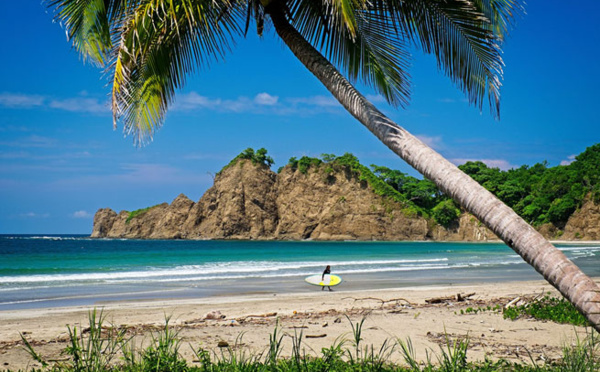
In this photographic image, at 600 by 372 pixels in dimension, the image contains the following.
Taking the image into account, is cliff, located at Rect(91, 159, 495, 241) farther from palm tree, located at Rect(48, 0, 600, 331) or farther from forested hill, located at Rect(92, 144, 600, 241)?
palm tree, located at Rect(48, 0, 600, 331)

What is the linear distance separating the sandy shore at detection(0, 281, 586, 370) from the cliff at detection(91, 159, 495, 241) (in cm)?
7411

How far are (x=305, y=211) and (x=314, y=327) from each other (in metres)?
80.9

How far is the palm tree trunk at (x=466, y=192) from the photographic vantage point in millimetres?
2990

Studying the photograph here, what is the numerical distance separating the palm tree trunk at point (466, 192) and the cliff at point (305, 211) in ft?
263

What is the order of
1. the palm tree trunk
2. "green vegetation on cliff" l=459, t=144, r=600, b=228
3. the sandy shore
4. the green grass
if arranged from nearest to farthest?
the palm tree trunk < the sandy shore < the green grass < "green vegetation on cliff" l=459, t=144, r=600, b=228

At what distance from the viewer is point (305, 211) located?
88125 millimetres

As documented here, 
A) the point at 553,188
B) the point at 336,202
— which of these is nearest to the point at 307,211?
the point at 336,202

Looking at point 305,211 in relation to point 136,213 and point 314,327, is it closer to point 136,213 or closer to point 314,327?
point 136,213

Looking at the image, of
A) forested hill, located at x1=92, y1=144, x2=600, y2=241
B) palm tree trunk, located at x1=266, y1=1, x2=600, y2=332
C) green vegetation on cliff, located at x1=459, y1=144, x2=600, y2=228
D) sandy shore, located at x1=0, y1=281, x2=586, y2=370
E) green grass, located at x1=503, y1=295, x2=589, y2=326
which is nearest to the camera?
palm tree trunk, located at x1=266, y1=1, x2=600, y2=332

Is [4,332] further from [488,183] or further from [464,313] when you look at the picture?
[488,183]

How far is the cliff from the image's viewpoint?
8575 centimetres

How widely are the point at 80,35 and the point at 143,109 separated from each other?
1.22 meters

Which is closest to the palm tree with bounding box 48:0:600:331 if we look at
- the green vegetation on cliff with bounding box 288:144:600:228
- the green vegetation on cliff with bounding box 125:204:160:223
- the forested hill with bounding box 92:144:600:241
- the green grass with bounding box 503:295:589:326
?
the green grass with bounding box 503:295:589:326

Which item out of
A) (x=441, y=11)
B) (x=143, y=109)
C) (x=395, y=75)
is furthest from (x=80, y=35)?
(x=441, y=11)
